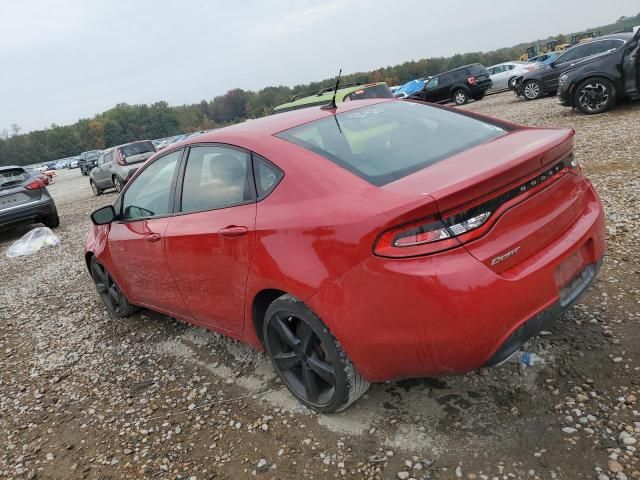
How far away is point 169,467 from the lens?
2.52m

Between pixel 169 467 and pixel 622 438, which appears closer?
pixel 622 438

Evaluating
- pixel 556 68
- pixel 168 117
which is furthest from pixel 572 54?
pixel 168 117

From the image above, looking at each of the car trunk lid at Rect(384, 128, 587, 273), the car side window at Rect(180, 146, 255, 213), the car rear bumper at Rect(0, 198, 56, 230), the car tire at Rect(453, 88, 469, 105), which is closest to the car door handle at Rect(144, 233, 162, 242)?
Answer: the car side window at Rect(180, 146, 255, 213)

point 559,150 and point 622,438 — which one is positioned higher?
point 559,150

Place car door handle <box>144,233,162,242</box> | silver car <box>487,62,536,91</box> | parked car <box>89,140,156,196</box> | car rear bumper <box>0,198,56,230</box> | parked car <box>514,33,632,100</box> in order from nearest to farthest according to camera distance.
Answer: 1. car door handle <box>144,233,162,242</box>
2. car rear bumper <box>0,198,56,230</box>
3. parked car <box>514,33,632,100</box>
4. parked car <box>89,140,156,196</box>
5. silver car <box>487,62,536,91</box>

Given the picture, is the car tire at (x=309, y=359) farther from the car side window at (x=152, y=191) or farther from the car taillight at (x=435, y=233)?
the car side window at (x=152, y=191)

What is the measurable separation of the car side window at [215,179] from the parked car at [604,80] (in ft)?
30.6

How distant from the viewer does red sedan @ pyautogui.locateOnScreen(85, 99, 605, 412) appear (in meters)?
1.92

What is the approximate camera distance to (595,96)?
33.0ft

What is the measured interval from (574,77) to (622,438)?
982cm

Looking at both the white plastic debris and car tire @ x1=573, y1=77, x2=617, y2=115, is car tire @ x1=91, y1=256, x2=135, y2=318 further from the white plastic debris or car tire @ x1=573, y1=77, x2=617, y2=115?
car tire @ x1=573, y1=77, x2=617, y2=115

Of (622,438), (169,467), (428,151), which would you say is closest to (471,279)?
→ (428,151)

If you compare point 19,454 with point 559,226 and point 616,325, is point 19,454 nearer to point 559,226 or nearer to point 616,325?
point 559,226

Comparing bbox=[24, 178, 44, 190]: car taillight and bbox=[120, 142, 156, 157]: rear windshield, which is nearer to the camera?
bbox=[24, 178, 44, 190]: car taillight
